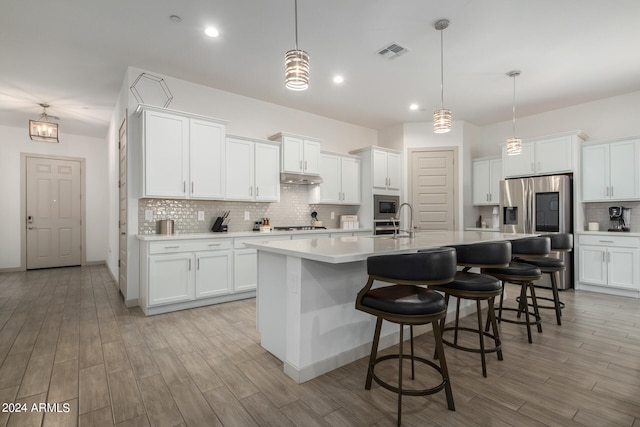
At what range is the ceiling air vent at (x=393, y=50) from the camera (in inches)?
136

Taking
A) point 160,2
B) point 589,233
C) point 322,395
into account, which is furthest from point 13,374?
point 589,233

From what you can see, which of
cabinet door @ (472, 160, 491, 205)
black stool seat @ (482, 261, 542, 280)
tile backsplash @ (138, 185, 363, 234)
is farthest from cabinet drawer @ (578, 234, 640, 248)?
tile backsplash @ (138, 185, 363, 234)

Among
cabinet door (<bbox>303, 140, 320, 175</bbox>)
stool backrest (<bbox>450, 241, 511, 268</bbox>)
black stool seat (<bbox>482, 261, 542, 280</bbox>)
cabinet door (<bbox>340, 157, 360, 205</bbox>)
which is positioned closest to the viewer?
stool backrest (<bbox>450, 241, 511, 268</bbox>)

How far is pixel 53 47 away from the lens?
346 cm

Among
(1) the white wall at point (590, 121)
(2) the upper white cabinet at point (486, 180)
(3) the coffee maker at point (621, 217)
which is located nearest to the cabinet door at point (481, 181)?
(2) the upper white cabinet at point (486, 180)

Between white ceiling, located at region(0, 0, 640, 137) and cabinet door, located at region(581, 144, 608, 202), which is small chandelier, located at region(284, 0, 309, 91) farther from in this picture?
cabinet door, located at region(581, 144, 608, 202)

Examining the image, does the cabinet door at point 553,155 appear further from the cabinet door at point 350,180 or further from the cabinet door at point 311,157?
the cabinet door at point 311,157

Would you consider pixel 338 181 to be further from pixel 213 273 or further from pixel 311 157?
pixel 213 273

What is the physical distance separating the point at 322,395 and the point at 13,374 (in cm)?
222

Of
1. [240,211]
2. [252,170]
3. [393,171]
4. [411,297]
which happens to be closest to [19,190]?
[240,211]

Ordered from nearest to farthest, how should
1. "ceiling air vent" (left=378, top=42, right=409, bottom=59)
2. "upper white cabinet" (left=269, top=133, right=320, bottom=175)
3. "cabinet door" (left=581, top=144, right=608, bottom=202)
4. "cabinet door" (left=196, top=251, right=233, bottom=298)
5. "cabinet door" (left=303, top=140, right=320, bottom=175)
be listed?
"ceiling air vent" (left=378, top=42, right=409, bottom=59) < "cabinet door" (left=196, top=251, right=233, bottom=298) < "cabinet door" (left=581, top=144, right=608, bottom=202) < "upper white cabinet" (left=269, top=133, right=320, bottom=175) < "cabinet door" (left=303, top=140, right=320, bottom=175)

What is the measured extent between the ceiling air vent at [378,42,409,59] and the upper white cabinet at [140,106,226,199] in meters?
2.24

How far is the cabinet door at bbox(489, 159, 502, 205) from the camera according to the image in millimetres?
5957

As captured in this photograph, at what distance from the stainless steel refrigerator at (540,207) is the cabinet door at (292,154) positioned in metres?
3.63
